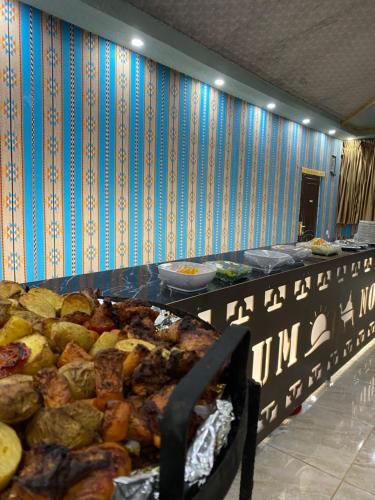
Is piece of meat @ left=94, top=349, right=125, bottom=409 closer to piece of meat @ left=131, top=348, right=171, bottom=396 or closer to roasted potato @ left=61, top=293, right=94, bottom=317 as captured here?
piece of meat @ left=131, top=348, right=171, bottom=396

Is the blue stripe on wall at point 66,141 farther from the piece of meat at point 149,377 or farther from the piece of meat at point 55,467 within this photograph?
the piece of meat at point 55,467

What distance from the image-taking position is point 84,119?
130 inches

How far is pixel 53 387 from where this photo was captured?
0.49 metres

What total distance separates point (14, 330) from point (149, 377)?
275 millimetres

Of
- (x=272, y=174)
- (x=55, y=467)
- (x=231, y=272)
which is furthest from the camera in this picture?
(x=272, y=174)

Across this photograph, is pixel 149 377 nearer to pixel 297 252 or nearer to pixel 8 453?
pixel 8 453

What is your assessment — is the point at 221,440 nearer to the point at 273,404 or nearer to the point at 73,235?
the point at 273,404

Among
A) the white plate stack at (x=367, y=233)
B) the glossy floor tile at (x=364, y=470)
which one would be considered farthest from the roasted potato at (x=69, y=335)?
the white plate stack at (x=367, y=233)

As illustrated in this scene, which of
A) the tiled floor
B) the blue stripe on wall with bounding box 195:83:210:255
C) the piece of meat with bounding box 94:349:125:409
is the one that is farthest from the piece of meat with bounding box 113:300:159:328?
the blue stripe on wall with bounding box 195:83:210:255

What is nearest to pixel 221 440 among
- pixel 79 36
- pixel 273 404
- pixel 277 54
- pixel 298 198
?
pixel 273 404

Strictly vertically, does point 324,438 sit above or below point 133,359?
below

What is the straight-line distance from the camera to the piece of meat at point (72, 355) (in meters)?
0.59

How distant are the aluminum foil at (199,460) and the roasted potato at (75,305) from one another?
1.32ft

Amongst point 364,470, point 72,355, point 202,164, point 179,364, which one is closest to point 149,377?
point 179,364
